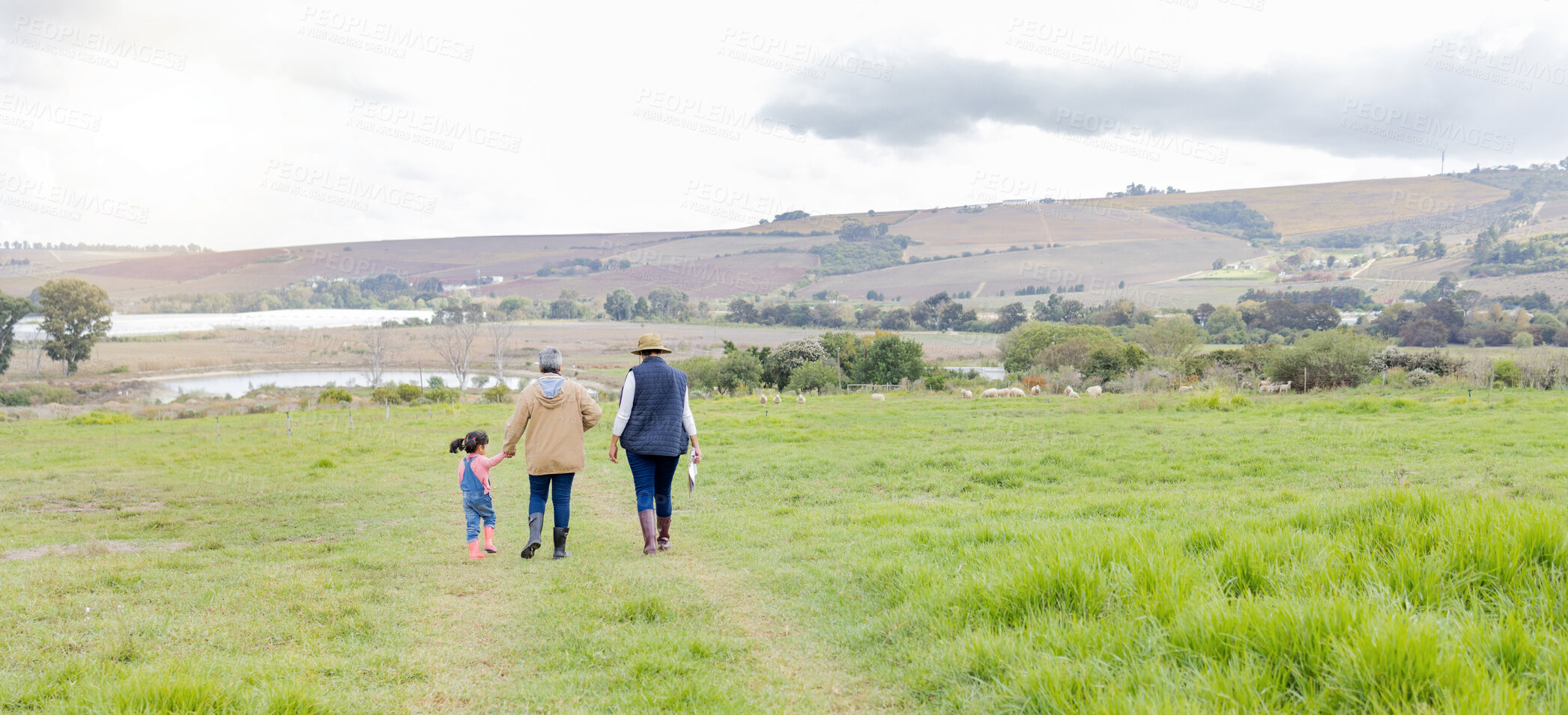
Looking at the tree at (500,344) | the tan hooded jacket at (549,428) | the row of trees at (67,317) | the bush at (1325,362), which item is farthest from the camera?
the tree at (500,344)

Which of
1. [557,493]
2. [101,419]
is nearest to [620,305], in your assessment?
[101,419]

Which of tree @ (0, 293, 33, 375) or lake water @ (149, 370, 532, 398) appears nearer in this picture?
tree @ (0, 293, 33, 375)

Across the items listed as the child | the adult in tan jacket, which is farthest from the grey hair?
the child

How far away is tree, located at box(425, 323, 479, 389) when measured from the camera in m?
66.9

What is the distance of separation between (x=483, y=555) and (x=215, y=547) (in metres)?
3.81

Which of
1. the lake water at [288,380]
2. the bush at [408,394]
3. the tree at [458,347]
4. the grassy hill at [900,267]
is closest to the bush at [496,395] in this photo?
the bush at [408,394]

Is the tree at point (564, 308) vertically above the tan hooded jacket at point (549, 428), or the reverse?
the tree at point (564, 308)

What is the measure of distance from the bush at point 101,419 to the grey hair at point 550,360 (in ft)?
117

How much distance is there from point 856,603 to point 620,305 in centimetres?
13700

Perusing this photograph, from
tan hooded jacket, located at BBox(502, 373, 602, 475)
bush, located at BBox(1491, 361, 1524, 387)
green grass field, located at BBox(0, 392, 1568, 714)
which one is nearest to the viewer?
green grass field, located at BBox(0, 392, 1568, 714)

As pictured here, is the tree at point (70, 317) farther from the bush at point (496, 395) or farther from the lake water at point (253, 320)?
the bush at point (496, 395)

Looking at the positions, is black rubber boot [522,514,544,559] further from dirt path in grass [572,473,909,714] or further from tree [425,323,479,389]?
tree [425,323,479,389]

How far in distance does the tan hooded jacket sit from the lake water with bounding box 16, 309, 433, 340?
120642 mm

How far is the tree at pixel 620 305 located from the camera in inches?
5423
